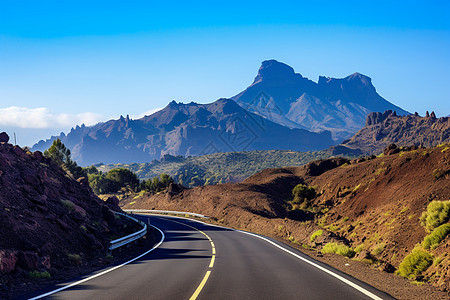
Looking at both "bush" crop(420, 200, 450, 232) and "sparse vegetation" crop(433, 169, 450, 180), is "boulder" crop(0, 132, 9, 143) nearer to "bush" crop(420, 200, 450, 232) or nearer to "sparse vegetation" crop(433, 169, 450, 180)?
"bush" crop(420, 200, 450, 232)

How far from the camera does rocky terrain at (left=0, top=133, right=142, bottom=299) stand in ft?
38.5

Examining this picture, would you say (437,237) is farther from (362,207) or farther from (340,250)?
(362,207)

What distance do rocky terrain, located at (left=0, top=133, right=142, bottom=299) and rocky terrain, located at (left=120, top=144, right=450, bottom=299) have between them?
1082 cm

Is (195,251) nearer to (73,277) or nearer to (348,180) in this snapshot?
(73,277)

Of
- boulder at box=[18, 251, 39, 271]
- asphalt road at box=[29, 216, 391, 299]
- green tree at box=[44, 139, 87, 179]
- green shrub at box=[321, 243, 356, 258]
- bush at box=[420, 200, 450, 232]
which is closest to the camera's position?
asphalt road at box=[29, 216, 391, 299]

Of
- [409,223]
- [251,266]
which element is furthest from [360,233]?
[251,266]

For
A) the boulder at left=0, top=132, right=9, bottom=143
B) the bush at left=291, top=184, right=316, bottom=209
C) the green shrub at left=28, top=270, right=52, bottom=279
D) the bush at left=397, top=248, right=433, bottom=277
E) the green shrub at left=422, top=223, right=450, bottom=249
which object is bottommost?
the bush at left=291, top=184, right=316, bottom=209

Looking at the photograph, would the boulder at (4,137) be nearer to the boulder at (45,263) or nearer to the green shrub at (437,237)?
the boulder at (45,263)

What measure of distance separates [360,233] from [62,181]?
69.8 feet

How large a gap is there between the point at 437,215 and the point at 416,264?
456 centimetres

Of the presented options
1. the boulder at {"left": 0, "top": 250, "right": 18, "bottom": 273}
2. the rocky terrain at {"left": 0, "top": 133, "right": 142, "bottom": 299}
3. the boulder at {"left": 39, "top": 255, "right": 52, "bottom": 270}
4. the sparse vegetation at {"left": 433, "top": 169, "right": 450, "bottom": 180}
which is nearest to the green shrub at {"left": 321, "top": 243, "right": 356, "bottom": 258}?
the sparse vegetation at {"left": 433, "top": 169, "right": 450, "bottom": 180}

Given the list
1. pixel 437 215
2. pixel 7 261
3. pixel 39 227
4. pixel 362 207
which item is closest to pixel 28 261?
pixel 7 261

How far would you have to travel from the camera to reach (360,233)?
82.6 feet

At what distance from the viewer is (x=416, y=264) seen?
13.1 m
